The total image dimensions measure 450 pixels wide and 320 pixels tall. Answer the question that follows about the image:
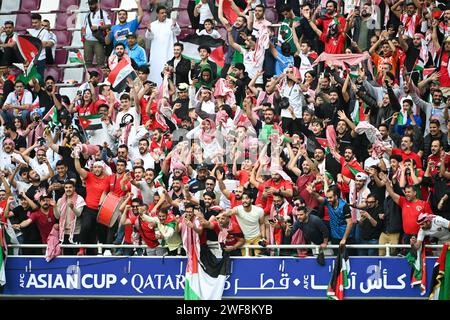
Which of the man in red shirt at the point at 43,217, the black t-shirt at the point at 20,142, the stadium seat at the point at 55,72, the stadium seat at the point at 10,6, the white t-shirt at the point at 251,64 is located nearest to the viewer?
the man in red shirt at the point at 43,217

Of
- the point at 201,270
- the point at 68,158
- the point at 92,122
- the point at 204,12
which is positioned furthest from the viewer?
the point at 204,12

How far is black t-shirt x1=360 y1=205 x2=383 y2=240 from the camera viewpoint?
21297 millimetres

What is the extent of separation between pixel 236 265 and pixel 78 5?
26.4 ft

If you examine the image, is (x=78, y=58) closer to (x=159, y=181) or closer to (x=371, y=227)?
(x=159, y=181)

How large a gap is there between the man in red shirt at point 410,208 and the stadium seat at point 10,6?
10.0 meters

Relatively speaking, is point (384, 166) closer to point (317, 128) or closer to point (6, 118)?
point (317, 128)

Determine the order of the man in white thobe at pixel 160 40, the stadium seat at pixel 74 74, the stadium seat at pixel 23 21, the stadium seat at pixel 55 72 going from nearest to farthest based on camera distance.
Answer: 1. the man in white thobe at pixel 160 40
2. the stadium seat at pixel 74 74
3. the stadium seat at pixel 55 72
4. the stadium seat at pixel 23 21

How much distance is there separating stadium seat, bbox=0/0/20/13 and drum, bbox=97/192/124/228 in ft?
22.9

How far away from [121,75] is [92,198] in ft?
9.80

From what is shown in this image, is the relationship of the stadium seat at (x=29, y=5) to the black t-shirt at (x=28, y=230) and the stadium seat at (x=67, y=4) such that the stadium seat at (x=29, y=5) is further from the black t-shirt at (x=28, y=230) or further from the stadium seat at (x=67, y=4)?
the black t-shirt at (x=28, y=230)

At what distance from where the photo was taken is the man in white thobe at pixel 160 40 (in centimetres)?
2545

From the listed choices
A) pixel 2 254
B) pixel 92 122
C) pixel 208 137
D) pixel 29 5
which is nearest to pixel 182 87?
pixel 208 137

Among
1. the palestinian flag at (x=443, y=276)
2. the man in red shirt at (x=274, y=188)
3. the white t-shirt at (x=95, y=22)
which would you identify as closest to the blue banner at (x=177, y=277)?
the palestinian flag at (x=443, y=276)

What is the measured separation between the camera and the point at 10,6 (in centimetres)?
2856
